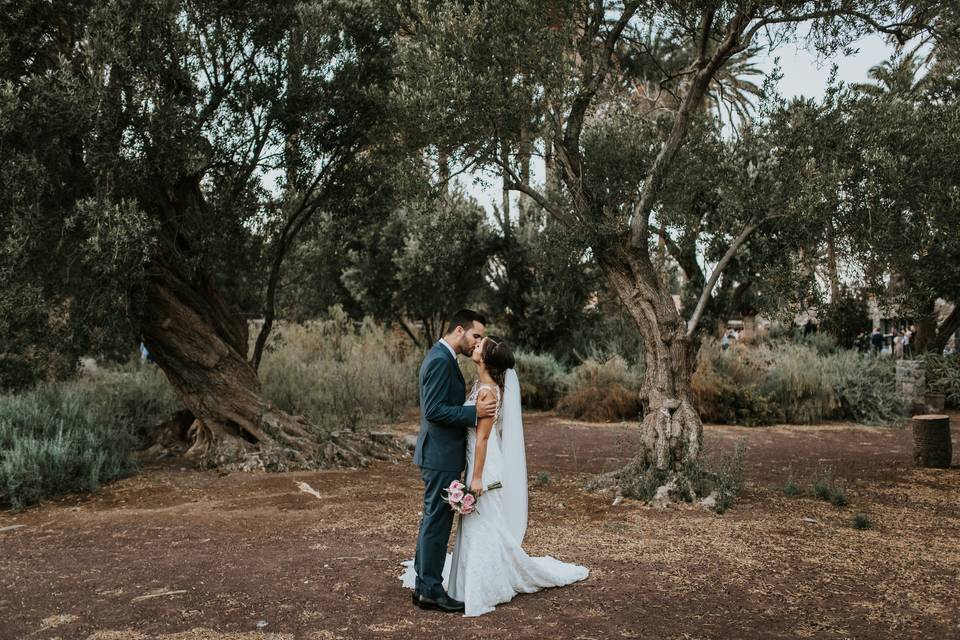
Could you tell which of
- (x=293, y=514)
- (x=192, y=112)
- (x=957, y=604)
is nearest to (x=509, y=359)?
(x=957, y=604)

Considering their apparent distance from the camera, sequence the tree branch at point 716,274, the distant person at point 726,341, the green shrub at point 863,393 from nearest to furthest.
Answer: the tree branch at point 716,274 < the green shrub at point 863,393 < the distant person at point 726,341

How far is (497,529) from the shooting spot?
16.8ft

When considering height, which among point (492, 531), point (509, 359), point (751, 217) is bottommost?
Result: point (492, 531)

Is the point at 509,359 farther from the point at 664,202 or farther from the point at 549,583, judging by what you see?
the point at 664,202

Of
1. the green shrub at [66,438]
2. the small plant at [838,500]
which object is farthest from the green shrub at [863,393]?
the green shrub at [66,438]

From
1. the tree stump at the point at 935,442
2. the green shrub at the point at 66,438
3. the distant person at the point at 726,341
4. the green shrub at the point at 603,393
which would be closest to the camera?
the green shrub at the point at 66,438

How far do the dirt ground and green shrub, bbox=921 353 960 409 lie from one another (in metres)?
7.55

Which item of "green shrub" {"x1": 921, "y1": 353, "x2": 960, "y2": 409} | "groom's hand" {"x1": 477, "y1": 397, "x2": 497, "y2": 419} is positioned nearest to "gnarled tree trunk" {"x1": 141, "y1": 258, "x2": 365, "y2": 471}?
"groom's hand" {"x1": 477, "y1": 397, "x2": 497, "y2": 419}

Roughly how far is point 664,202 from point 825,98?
312 cm

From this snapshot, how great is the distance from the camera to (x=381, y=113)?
11.3 metres

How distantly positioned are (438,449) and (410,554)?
1.64m

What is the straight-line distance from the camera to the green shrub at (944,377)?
16.7m

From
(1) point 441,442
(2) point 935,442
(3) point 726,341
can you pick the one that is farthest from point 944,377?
(1) point 441,442

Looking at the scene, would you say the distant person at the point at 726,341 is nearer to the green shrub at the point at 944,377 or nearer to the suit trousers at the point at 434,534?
the green shrub at the point at 944,377
